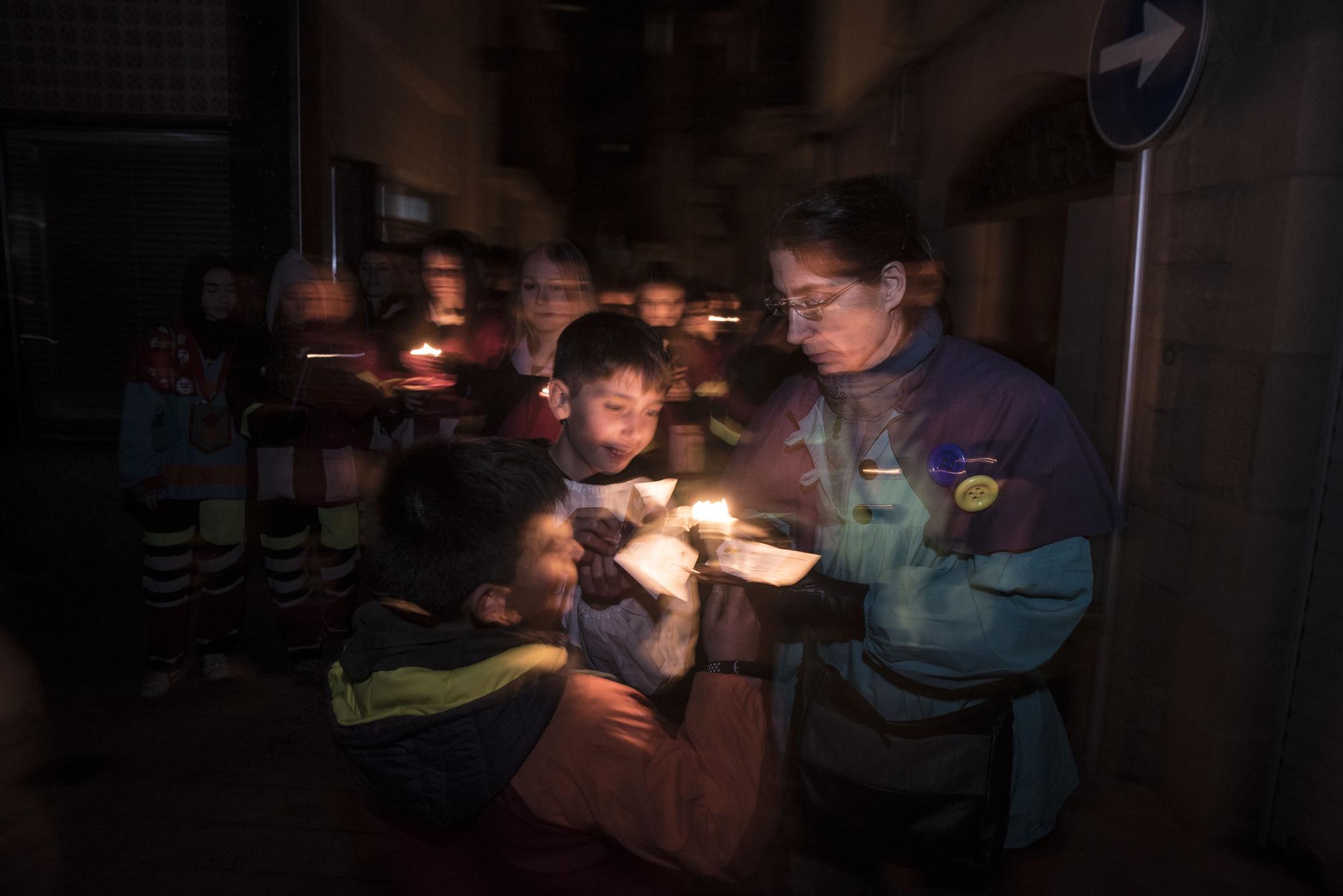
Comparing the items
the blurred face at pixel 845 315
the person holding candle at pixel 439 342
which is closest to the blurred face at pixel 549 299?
the person holding candle at pixel 439 342

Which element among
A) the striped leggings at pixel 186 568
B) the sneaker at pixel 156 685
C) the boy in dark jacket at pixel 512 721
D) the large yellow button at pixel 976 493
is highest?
the large yellow button at pixel 976 493

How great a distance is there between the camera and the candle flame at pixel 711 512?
2.08 metres

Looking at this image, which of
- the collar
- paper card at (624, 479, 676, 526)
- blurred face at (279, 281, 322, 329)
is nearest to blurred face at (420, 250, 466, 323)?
blurred face at (279, 281, 322, 329)

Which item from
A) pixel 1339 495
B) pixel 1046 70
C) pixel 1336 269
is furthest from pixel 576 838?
pixel 1046 70

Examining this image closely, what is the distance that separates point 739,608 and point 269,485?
3.75 m

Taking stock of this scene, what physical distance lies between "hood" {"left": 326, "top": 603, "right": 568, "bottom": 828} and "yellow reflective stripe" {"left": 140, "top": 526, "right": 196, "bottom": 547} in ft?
12.6

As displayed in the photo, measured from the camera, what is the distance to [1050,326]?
5.10 meters

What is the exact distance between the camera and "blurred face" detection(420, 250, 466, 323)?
495 centimetres

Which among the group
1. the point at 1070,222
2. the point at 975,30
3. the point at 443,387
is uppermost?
the point at 975,30

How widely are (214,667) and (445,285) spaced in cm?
248

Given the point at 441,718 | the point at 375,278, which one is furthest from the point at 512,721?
the point at 375,278

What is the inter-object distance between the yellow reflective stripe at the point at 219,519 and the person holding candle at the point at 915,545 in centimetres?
389

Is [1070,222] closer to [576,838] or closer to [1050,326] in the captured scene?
[1050,326]

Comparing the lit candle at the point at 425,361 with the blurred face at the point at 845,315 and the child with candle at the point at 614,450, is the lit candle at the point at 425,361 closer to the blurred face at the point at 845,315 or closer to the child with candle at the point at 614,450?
the child with candle at the point at 614,450
